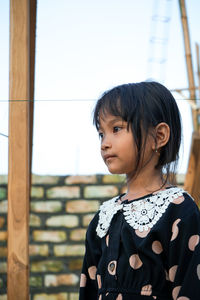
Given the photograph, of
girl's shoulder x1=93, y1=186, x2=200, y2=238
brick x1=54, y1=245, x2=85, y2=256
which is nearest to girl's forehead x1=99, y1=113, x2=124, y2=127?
girl's shoulder x1=93, y1=186, x2=200, y2=238

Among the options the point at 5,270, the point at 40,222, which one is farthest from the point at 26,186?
the point at 40,222

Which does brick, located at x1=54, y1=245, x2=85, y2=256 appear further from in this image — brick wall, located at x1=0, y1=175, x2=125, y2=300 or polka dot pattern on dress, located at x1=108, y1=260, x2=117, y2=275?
polka dot pattern on dress, located at x1=108, y1=260, x2=117, y2=275

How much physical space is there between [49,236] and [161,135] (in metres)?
1.94

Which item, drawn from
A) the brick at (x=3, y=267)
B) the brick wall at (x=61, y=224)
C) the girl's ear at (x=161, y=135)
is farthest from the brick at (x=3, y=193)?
the brick wall at (x=61, y=224)

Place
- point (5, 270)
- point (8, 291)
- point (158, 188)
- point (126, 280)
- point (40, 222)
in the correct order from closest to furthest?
point (126, 280) < point (158, 188) < point (8, 291) < point (5, 270) < point (40, 222)

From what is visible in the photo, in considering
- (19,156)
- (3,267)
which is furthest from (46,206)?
(19,156)

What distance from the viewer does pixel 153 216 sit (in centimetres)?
121

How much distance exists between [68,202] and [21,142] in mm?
1642

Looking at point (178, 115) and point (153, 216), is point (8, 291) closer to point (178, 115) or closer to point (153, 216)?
point (153, 216)

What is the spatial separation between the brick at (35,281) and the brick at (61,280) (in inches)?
1.8

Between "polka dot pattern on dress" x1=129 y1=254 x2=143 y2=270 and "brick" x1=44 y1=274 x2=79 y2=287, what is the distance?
1795mm

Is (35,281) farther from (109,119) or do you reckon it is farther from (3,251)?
(109,119)

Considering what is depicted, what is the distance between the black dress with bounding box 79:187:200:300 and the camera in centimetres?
111

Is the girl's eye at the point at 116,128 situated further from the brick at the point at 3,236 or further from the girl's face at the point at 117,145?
the brick at the point at 3,236
